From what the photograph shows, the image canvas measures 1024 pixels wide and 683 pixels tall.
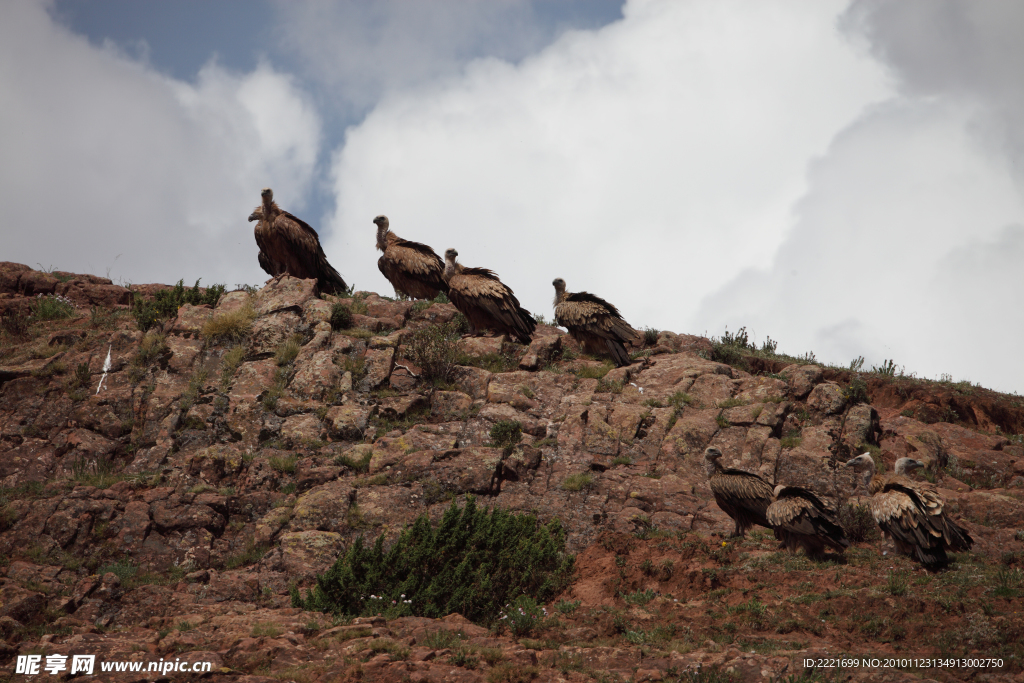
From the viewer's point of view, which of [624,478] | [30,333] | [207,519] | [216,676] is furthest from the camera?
[30,333]

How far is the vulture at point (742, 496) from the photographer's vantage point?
35.5 feet

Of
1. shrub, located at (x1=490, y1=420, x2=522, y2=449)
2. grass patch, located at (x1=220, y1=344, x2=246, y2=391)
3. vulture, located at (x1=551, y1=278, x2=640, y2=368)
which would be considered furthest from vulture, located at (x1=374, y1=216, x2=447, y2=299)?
shrub, located at (x1=490, y1=420, x2=522, y2=449)

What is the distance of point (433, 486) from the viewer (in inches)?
484

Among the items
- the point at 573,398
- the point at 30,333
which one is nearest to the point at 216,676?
the point at 573,398

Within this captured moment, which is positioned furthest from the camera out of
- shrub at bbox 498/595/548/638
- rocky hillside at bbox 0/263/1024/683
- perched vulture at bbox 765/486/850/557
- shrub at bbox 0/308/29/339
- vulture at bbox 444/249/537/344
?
vulture at bbox 444/249/537/344

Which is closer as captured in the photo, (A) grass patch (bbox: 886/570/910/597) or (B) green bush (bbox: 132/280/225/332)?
(A) grass patch (bbox: 886/570/910/597)

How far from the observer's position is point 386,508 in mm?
11812

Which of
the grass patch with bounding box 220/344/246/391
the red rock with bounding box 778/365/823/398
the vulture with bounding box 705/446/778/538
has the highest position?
the grass patch with bounding box 220/344/246/391

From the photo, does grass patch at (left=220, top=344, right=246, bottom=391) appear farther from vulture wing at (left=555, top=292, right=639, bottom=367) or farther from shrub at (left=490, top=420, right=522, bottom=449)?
vulture wing at (left=555, top=292, right=639, bottom=367)

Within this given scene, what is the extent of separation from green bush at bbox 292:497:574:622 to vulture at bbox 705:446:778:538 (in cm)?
271

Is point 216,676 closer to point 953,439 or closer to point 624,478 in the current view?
point 624,478

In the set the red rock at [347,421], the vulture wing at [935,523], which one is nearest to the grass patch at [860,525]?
the vulture wing at [935,523]

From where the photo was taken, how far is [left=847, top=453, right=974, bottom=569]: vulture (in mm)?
9672

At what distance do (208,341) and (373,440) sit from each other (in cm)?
522
